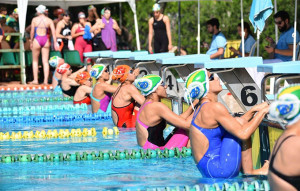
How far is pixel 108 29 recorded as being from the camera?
60.2ft

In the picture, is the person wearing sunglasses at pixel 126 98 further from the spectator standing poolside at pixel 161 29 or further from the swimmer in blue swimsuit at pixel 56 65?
the spectator standing poolside at pixel 161 29

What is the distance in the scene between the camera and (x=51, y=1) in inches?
858

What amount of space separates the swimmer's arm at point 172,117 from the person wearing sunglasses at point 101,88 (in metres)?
4.04

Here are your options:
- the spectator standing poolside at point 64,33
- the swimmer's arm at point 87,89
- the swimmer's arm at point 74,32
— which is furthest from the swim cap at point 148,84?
the spectator standing poolside at point 64,33

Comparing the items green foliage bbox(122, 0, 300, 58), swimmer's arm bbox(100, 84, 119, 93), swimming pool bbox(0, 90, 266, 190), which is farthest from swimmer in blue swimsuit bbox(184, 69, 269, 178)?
green foliage bbox(122, 0, 300, 58)

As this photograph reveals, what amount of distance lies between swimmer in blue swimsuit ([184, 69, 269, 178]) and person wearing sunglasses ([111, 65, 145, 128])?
13.3 feet

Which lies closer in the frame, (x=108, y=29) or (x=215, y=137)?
(x=215, y=137)

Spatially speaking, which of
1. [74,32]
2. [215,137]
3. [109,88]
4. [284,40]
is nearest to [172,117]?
[215,137]

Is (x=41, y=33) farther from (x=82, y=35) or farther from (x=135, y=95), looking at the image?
(x=135, y=95)

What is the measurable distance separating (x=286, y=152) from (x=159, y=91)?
13.3ft

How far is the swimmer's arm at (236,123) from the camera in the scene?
6.07 metres

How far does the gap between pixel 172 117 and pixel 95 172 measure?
111 centimetres

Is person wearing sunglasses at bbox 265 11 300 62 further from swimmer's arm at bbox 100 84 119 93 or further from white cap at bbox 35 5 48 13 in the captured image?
white cap at bbox 35 5 48 13

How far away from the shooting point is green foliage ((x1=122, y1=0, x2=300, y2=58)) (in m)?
21.9
